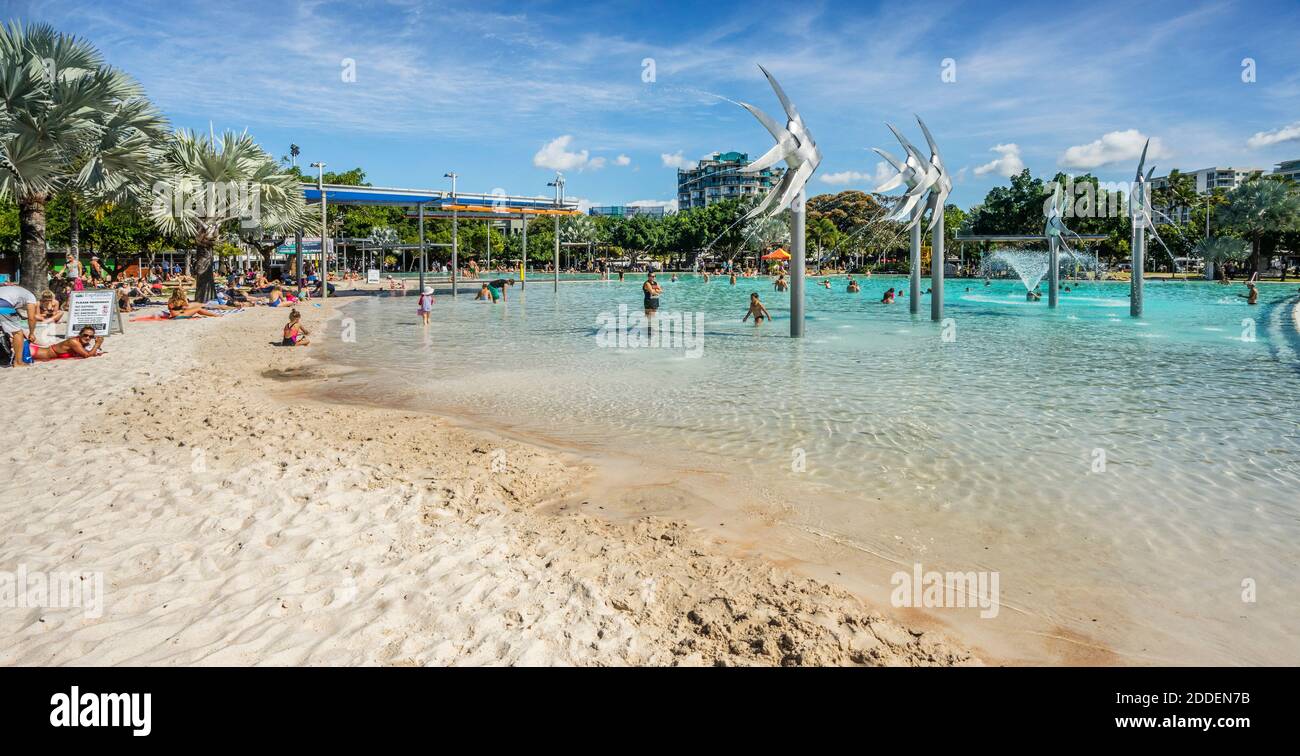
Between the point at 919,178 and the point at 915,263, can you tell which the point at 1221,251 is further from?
the point at 919,178

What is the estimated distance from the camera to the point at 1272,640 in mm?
4160

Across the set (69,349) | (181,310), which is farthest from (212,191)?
(69,349)

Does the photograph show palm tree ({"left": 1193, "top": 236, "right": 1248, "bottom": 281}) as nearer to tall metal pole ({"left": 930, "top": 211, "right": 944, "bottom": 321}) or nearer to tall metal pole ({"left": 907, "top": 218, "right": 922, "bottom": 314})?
tall metal pole ({"left": 907, "top": 218, "right": 922, "bottom": 314})

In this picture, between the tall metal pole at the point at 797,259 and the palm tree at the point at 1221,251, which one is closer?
the tall metal pole at the point at 797,259

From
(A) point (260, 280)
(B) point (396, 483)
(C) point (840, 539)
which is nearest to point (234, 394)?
(B) point (396, 483)

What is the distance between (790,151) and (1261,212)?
78.8m

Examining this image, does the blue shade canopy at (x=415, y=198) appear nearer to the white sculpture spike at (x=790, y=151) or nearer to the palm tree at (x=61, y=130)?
the palm tree at (x=61, y=130)

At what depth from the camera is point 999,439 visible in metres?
8.93

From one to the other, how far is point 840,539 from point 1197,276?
9175 cm

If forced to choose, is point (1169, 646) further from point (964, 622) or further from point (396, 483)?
point (396, 483)

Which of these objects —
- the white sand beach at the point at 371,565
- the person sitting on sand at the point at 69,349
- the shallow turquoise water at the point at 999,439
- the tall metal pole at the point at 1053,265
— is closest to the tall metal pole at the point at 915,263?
the shallow turquoise water at the point at 999,439

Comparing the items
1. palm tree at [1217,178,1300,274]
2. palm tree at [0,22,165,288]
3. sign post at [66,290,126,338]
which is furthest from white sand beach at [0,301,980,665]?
palm tree at [1217,178,1300,274]

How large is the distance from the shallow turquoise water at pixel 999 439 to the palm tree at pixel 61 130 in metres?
10.6

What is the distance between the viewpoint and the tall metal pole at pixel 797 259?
18.8m
